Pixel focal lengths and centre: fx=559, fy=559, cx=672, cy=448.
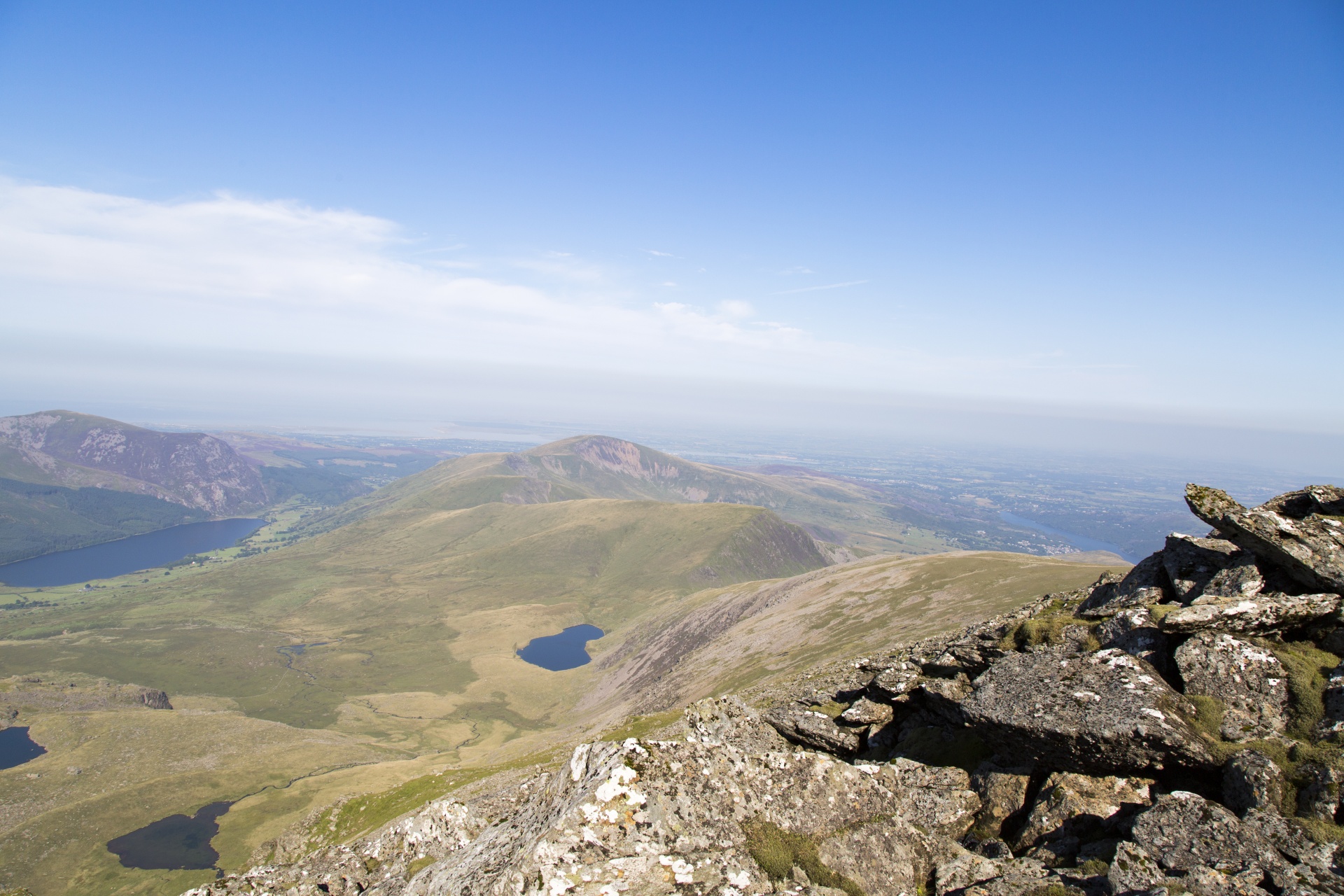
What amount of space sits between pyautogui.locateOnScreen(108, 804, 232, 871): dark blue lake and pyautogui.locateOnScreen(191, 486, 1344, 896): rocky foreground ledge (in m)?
109

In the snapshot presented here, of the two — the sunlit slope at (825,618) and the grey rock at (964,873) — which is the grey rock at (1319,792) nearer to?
the grey rock at (964,873)

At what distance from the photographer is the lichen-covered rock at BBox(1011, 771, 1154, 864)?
17.6 meters

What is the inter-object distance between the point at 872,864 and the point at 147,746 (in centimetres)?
18289

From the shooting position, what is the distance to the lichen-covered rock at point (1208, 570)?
2256 centimetres

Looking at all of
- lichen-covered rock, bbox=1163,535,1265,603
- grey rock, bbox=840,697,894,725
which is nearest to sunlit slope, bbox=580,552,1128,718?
lichen-covered rock, bbox=1163,535,1265,603

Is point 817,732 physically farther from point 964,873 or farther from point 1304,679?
point 1304,679

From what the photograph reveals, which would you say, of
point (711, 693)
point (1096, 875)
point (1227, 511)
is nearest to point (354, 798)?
point (711, 693)

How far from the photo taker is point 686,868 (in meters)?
16.4

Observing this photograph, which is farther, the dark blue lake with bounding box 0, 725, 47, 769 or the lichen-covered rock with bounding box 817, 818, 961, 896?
the dark blue lake with bounding box 0, 725, 47, 769

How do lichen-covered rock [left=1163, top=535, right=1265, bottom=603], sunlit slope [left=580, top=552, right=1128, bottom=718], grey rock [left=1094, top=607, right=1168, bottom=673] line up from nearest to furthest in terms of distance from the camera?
1. grey rock [left=1094, top=607, right=1168, bottom=673]
2. lichen-covered rock [left=1163, top=535, right=1265, bottom=603]
3. sunlit slope [left=580, top=552, right=1128, bottom=718]

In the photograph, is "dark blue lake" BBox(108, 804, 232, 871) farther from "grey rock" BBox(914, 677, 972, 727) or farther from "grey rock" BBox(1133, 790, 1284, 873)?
"grey rock" BBox(1133, 790, 1284, 873)

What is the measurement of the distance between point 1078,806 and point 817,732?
10897mm

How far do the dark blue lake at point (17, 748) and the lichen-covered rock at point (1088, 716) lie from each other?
201m

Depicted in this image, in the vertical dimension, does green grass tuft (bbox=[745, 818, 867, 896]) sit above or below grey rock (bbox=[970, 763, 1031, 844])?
below
